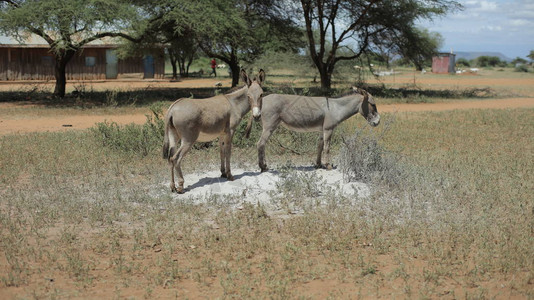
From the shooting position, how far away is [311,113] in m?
8.33

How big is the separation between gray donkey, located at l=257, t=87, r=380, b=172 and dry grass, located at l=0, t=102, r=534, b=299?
2.19 ft

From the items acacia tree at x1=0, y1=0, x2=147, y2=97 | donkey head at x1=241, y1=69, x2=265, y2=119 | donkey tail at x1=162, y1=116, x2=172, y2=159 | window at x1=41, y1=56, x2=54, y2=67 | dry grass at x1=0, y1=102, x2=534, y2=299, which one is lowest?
dry grass at x1=0, y1=102, x2=534, y2=299

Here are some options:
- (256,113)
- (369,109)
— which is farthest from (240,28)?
(256,113)

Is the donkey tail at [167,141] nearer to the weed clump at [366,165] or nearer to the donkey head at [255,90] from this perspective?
the donkey head at [255,90]

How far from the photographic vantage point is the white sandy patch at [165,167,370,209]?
7496 mm

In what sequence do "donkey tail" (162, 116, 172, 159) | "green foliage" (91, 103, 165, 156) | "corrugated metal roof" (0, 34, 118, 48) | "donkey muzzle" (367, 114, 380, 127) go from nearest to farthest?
"donkey tail" (162, 116, 172, 159) < "donkey muzzle" (367, 114, 380, 127) < "green foliage" (91, 103, 165, 156) < "corrugated metal roof" (0, 34, 118, 48)

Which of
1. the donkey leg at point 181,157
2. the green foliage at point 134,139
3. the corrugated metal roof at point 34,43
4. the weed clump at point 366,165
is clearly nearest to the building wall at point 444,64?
the corrugated metal roof at point 34,43

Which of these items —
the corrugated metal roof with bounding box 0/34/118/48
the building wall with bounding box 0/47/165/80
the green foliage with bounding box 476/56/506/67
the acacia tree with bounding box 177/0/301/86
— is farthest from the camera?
the green foliage with bounding box 476/56/506/67

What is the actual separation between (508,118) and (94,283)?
1516 centimetres

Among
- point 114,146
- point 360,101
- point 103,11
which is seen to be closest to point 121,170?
point 114,146

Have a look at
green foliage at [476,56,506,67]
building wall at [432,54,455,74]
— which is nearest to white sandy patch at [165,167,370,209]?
building wall at [432,54,455,74]

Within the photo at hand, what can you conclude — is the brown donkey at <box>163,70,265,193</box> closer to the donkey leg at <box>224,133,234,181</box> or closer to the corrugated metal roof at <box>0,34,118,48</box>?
the donkey leg at <box>224,133,234,181</box>

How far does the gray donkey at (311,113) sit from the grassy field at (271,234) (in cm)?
44

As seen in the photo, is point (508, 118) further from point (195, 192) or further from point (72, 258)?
point (72, 258)
